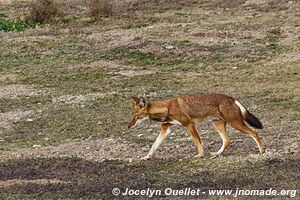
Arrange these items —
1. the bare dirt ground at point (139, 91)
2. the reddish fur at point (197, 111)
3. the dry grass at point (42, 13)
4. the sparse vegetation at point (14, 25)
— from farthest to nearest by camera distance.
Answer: the dry grass at point (42, 13)
the sparse vegetation at point (14, 25)
the reddish fur at point (197, 111)
the bare dirt ground at point (139, 91)

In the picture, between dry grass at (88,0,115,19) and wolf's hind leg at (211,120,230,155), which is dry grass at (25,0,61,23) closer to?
dry grass at (88,0,115,19)

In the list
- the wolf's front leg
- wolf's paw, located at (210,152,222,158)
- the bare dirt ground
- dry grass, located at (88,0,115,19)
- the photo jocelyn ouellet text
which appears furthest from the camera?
dry grass, located at (88,0,115,19)

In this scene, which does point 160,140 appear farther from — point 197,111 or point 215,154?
point 215,154

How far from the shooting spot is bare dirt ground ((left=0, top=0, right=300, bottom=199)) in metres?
10.1

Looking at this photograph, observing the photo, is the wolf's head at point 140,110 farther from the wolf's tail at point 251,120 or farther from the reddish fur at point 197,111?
the wolf's tail at point 251,120

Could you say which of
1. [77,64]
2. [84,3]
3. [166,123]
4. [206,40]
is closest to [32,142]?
[166,123]

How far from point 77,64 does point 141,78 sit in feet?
7.66

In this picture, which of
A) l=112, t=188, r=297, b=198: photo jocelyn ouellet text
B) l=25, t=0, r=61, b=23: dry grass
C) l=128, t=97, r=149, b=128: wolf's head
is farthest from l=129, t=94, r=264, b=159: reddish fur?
A: l=25, t=0, r=61, b=23: dry grass

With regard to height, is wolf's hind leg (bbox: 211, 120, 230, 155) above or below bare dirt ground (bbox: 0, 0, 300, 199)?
above

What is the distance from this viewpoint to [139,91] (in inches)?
657

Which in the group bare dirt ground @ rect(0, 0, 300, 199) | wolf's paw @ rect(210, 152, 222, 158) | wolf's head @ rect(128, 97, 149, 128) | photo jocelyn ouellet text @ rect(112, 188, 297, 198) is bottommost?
bare dirt ground @ rect(0, 0, 300, 199)

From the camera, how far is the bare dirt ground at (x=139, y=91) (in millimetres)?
10141

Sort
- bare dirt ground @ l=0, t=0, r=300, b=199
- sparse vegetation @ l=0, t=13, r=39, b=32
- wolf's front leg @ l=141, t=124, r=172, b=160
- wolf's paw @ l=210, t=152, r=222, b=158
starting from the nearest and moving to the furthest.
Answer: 1. bare dirt ground @ l=0, t=0, r=300, b=199
2. wolf's paw @ l=210, t=152, r=222, b=158
3. wolf's front leg @ l=141, t=124, r=172, b=160
4. sparse vegetation @ l=0, t=13, r=39, b=32

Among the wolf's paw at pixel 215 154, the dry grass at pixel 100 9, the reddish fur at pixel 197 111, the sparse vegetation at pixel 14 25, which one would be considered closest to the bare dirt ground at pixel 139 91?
the wolf's paw at pixel 215 154
